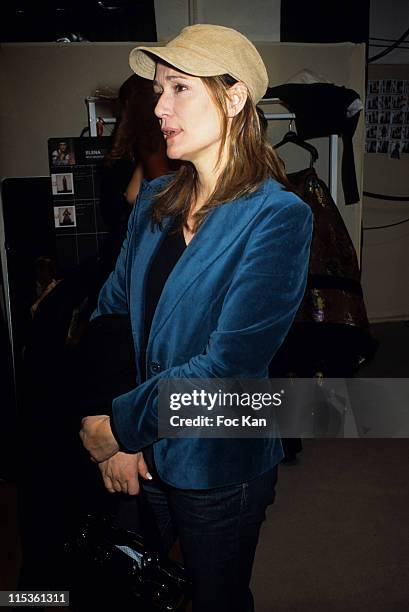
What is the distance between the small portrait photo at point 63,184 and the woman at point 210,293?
83 centimetres

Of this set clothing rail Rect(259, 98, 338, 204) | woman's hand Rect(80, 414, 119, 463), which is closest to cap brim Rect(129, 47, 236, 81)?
woman's hand Rect(80, 414, 119, 463)

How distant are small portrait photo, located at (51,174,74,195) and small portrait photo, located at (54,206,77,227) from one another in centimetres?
5

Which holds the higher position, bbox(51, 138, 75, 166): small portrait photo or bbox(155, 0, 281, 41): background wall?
bbox(155, 0, 281, 41): background wall

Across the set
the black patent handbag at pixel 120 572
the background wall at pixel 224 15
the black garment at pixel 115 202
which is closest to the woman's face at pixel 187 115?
the black patent handbag at pixel 120 572

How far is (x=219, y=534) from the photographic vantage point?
918mm

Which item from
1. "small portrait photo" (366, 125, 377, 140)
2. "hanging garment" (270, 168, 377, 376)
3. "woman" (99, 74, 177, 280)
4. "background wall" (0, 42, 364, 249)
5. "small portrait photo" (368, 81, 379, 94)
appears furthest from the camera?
"small portrait photo" (366, 125, 377, 140)

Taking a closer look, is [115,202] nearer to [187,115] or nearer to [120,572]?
[187,115]

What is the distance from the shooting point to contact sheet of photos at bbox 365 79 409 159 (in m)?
3.84

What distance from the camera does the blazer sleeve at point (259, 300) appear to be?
829 millimetres

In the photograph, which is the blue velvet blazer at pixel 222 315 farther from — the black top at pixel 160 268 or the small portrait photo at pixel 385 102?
the small portrait photo at pixel 385 102

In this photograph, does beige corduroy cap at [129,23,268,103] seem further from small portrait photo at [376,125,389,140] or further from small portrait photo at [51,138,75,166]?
small portrait photo at [376,125,389,140]

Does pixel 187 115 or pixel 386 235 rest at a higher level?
pixel 187 115

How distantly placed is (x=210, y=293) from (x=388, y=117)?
349 cm

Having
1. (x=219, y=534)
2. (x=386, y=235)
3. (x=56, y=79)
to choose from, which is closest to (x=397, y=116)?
(x=386, y=235)
